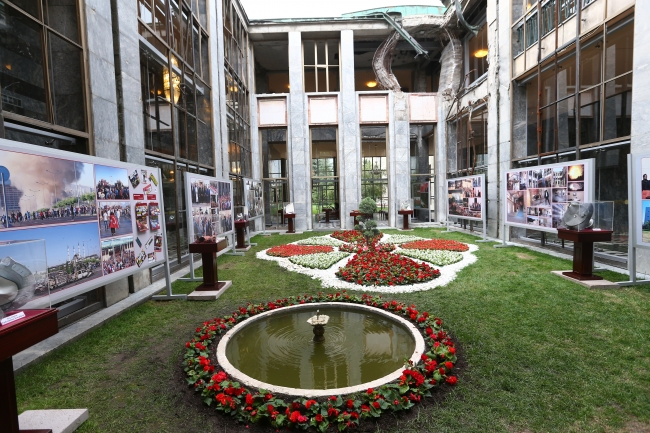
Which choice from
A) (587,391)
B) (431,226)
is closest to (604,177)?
(587,391)

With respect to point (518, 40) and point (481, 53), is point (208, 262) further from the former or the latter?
point (481, 53)

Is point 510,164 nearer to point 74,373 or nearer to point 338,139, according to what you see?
point 338,139

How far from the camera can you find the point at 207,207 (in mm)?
9828

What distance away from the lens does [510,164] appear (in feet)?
48.7

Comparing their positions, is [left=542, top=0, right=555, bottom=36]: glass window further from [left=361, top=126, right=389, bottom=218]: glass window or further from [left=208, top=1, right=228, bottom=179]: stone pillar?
[left=208, top=1, right=228, bottom=179]: stone pillar

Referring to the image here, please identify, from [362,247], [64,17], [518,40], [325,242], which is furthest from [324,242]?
[518,40]

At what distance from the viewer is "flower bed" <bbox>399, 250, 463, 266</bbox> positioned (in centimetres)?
1112

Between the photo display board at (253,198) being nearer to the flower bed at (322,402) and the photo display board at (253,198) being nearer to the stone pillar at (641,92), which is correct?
the flower bed at (322,402)

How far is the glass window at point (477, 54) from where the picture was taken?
1889cm

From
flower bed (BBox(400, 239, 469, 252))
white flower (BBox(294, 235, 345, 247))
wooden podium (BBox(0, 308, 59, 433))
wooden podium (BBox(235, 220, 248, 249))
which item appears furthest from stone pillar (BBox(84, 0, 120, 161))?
flower bed (BBox(400, 239, 469, 252))

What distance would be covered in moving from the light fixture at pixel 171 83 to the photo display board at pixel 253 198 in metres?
5.60

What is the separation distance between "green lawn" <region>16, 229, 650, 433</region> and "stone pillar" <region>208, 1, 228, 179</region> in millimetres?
8706

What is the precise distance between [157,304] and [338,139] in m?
17.5

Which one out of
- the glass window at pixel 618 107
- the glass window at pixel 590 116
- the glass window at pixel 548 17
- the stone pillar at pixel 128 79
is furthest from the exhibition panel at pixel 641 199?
the stone pillar at pixel 128 79
